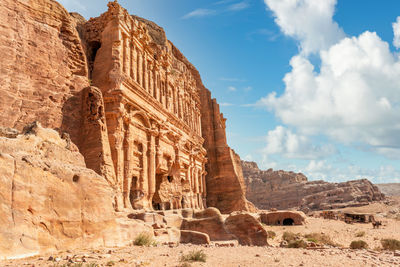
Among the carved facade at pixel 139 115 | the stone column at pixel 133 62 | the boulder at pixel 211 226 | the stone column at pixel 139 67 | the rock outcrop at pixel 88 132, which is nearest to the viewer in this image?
the rock outcrop at pixel 88 132

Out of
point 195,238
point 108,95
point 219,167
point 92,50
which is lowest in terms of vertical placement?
point 195,238

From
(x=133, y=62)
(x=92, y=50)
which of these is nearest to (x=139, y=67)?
(x=133, y=62)

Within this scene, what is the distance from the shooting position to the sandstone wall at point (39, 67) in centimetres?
1323

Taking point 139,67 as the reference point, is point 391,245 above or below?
below

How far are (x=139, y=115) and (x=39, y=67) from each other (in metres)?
7.26

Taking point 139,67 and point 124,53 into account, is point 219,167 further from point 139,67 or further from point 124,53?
point 124,53

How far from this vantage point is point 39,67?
14.5 meters

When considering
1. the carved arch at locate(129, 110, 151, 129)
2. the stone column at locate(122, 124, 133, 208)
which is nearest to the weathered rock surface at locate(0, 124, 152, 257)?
the stone column at locate(122, 124, 133, 208)

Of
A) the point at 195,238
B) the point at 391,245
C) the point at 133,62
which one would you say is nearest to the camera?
the point at 195,238

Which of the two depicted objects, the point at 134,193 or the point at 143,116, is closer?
the point at 134,193

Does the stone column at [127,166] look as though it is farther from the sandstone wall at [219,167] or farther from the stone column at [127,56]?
the sandstone wall at [219,167]

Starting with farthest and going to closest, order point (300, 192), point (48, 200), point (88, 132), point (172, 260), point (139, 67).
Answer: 1. point (300, 192)
2. point (139, 67)
3. point (88, 132)
4. point (172, 260)
5. point (48, 200)

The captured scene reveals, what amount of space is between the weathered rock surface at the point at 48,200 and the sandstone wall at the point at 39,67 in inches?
214

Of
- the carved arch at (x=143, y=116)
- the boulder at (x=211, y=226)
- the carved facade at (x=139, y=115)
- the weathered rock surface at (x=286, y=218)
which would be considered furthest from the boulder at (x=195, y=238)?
the weathered rock surface at (x=286, y=218)
